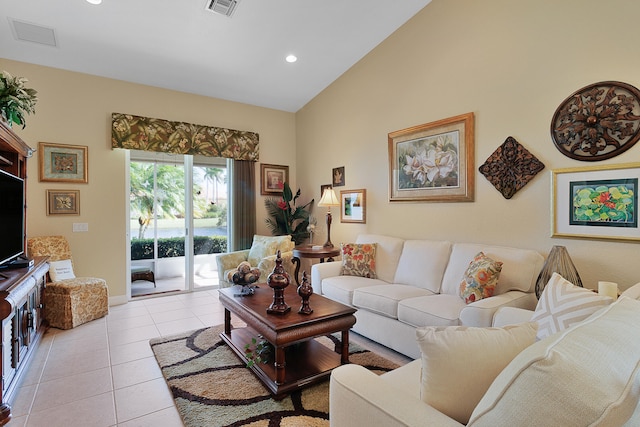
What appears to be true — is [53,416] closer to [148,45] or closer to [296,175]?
[148,45]

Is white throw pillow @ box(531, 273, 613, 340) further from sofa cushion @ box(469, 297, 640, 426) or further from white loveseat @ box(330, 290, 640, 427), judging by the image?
sofa cushion @ box(469, 297, 640, 426)

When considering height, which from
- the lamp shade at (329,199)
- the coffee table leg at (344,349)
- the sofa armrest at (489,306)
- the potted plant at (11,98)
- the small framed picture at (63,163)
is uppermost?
the potted plant at (11,98)

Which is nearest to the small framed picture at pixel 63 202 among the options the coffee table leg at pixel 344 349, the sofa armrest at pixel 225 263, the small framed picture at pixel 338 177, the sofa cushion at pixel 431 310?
the sofa armrest at pixel 225 263

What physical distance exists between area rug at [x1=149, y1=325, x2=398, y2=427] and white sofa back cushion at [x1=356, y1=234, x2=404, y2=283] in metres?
0.99

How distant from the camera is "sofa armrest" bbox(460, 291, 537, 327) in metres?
2.21

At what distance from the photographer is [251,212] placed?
533 centimetres

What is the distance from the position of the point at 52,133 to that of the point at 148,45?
1.67 meters

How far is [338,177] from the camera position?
16.0 ft

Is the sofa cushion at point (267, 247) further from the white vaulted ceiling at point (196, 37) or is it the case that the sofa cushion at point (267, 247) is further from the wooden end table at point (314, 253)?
the white vaulted ceiling at point (196, 37)

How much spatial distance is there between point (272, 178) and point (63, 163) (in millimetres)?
2915

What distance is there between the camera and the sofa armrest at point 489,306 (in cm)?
221

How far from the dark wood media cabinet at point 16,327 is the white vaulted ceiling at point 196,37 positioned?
2.43 metres

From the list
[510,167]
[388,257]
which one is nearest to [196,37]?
[388,257]

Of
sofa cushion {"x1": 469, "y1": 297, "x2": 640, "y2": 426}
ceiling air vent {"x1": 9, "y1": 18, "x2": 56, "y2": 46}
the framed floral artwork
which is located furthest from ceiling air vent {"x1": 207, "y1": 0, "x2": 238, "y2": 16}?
sofa cushion {"x1": 469, "y1": 297, "x2": 640, "y2": 426}
